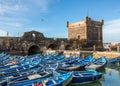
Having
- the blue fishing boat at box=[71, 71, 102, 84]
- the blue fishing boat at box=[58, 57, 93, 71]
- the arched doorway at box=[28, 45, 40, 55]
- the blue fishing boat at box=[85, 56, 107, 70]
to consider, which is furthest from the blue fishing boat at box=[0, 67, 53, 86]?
the arched doorway at box=[28, 45, 40, 55]

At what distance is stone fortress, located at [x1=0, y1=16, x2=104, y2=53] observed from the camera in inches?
2135

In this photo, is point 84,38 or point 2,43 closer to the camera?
point 2,43

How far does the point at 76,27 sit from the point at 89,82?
51.8m

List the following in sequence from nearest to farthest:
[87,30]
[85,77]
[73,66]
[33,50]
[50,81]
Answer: [50,81]
[85,77]
[73,66]
[33,50]
[87,30]

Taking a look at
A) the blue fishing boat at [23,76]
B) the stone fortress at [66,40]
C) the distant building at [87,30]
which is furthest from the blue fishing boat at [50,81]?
the distant building at [87,30]

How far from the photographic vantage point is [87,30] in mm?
66125

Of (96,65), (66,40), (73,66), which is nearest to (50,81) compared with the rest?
(73,66)

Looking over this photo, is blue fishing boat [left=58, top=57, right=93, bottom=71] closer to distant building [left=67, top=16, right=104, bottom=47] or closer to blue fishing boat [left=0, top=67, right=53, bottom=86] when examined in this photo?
blue fishing boat [left=0, top=67, right=53, bottom=86]

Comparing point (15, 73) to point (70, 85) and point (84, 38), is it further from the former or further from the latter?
point (84, 38)

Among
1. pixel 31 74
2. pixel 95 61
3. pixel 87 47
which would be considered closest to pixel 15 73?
pixel 31 74

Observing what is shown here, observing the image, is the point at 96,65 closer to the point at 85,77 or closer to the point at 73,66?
the point at 73,66

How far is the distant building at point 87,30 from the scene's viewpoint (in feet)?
217

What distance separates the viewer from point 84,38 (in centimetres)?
6631

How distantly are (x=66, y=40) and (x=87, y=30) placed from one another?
8518 mm
